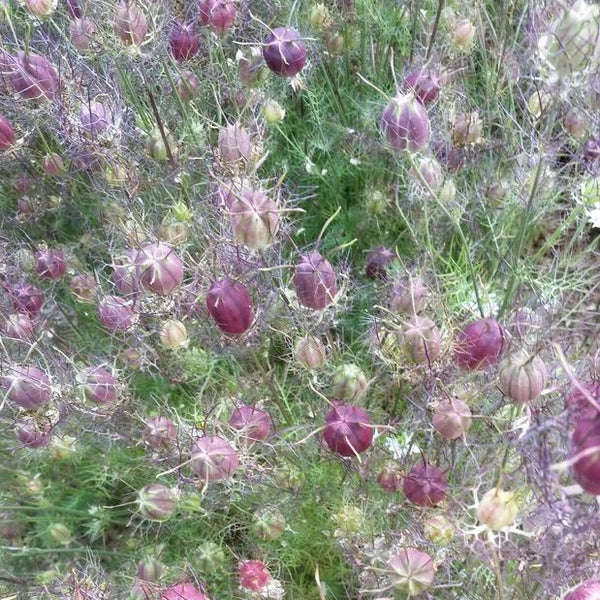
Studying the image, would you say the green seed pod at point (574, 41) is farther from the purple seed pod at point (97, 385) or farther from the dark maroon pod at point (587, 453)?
the purple seed pod at point (97, 385)

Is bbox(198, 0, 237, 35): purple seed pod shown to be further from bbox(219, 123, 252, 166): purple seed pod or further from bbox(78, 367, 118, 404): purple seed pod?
bbox(78, 367, 118, 404): purple seed pod

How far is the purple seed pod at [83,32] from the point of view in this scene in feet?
5.18

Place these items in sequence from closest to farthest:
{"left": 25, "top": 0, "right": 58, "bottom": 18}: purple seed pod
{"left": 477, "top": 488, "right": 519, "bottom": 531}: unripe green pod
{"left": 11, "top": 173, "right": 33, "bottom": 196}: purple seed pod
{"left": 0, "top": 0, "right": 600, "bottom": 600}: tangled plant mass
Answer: {"left": 477, "top": 488, "right": 519, "bottom": 531}: unripe green pod
{"left": 0, "top": 0, "right": 600, "bottom": 600}: tangled plant mass
{"left": 25, "top": 0, "right": 58, "bottom": 18}: purple seed pod
{"left": 11, "top": 173, "right": 33, "bottom": 196}: purple seed pod

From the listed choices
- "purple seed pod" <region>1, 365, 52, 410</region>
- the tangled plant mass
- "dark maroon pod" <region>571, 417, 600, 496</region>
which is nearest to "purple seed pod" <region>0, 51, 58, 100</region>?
the tangled plant mass

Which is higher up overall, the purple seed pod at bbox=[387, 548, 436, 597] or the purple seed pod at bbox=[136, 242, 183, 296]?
the purple seed pod at bbox=[136, 242, 183, 296]

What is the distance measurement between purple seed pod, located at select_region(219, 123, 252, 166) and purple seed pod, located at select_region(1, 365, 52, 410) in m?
0.52

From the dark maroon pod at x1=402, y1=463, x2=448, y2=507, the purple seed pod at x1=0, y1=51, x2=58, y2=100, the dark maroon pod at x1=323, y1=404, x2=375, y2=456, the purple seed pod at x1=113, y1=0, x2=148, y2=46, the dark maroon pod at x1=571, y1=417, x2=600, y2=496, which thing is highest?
the dark maroon pod at x1=571, y1=417, x2=600, y2=496

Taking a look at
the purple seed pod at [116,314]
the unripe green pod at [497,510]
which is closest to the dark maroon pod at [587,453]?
the unripe green pod at [497,510]

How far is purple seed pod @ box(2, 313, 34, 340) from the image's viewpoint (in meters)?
1.41

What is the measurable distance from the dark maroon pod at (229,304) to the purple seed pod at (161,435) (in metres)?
0.29

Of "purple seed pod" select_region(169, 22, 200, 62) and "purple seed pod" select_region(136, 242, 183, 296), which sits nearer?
"purple seed pod" select_region(136, 242, 183, 296)

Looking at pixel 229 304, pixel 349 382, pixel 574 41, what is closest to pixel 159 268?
pixel 229 304

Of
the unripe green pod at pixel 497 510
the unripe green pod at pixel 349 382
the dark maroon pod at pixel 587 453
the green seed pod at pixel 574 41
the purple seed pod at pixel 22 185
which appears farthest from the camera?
the purple seed pod at pixel 22 185

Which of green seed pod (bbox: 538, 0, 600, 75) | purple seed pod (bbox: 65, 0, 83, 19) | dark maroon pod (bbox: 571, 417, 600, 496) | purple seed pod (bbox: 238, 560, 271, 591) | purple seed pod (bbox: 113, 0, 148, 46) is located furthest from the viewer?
purple seed pod (bbox: 65, 0, 83, 19)
